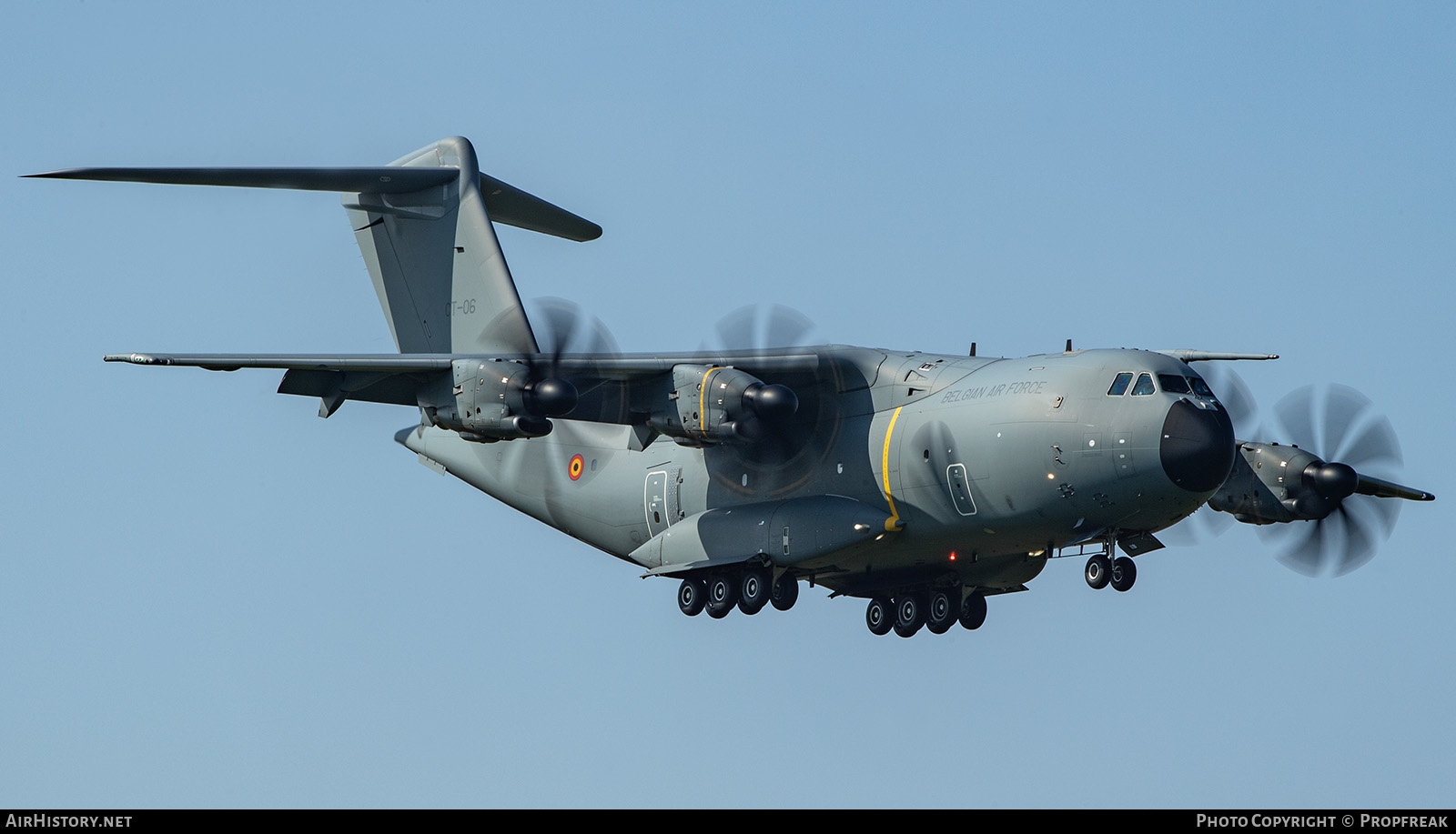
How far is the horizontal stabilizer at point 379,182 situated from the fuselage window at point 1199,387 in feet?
34.3

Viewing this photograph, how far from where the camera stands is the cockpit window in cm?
1886

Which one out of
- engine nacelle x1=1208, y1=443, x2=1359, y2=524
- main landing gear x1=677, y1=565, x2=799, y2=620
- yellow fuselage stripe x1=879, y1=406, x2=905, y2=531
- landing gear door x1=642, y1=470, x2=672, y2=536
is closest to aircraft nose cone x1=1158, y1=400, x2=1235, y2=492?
yellow fuselage stripe x1=879, y1=406, x2=905, y2=531

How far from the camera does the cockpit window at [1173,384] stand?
18859 millimetres

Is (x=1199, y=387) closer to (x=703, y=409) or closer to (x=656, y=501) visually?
(x=703, y=409)

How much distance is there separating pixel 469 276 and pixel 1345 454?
38.2 feet

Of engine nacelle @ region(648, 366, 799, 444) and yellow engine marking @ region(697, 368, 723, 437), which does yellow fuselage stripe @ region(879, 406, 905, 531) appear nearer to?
engine nacelle @ region(648, 366, 799, 444)

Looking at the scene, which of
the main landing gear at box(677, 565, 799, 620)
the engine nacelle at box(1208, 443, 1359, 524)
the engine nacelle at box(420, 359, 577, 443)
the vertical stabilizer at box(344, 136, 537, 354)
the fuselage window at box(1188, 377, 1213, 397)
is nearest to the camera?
the fuselage window at box(1188, 377, 1213, 397)

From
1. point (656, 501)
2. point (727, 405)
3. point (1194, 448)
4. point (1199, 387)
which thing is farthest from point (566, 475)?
point (1194, 448)

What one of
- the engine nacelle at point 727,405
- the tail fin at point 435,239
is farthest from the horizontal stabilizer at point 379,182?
the engine nacelle at point 727,405

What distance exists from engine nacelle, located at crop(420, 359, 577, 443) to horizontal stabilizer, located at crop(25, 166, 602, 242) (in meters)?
4.34

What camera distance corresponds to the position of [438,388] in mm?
20828

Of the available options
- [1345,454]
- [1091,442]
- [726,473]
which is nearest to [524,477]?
[726,473]

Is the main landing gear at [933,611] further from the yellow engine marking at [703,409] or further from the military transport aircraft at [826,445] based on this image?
the yellow engine marking at [703,409]
